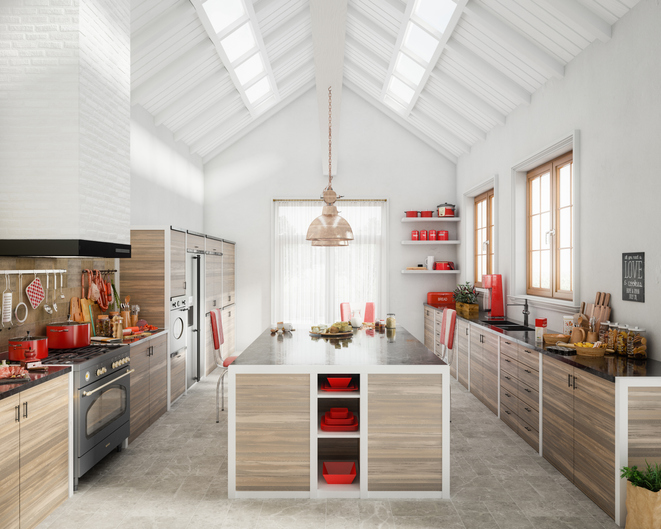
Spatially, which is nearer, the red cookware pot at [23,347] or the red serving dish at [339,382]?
the red cookware pot at [23,347]

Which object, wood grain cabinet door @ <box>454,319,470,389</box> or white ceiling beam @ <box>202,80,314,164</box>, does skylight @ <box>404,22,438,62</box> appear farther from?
wood grain cabinet door @ <box>454,319,470,389</box>

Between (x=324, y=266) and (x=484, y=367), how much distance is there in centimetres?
333

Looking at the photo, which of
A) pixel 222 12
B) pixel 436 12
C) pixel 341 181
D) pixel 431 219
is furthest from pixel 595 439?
pixel 341 181

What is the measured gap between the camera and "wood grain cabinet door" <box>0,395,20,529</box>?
7.60 feet

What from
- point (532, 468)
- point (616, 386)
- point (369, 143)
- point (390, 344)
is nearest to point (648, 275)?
point (616, 386)

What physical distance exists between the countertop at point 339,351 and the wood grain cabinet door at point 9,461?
1.19 metres

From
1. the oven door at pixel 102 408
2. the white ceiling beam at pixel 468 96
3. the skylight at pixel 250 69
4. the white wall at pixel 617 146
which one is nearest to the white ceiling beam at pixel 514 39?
the white wall at pixel 617 146

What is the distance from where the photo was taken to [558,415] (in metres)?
3.27

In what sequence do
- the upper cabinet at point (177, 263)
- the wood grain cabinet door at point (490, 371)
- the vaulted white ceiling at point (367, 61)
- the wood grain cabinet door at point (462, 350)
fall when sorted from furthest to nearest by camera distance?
the wood grain cabinet door at point (462, 350) → the upper cabinet at point (177, 263) → the wood grain cabinet door at point (490, 371) → the vaulted white ceiling at point (367, 61)

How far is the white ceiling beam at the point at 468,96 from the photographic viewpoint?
545 centimetres

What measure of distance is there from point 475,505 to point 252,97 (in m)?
5.74

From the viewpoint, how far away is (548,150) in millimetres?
4387

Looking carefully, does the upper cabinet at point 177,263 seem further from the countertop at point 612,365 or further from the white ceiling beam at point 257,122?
the countertop at point 612,365

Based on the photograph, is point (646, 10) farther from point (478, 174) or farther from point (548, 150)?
point (478, 174)
